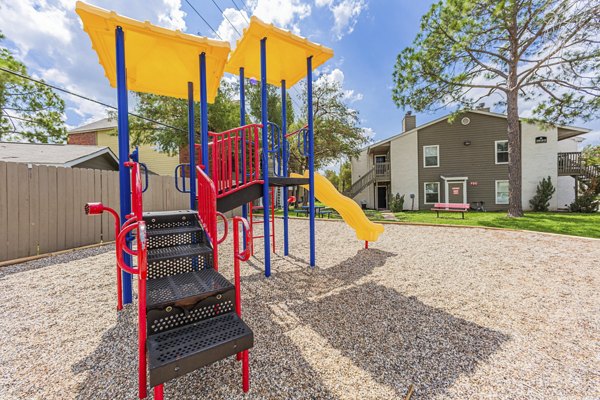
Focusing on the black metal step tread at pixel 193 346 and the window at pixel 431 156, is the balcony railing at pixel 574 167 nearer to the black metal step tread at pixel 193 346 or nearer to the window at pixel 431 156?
the window at pixel 431 156

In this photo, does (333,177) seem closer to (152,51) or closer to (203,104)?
(203,104)

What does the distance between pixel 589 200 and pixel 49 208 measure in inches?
942

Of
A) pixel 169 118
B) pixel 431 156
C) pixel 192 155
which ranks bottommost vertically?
pixel 192 155

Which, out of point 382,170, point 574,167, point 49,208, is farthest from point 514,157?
point 49,208

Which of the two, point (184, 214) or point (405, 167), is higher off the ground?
point (405, 167)

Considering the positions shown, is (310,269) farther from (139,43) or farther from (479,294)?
(139,43)

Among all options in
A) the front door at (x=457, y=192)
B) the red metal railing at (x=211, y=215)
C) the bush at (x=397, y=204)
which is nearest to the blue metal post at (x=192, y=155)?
the red metal railing at (x=211, y=215)

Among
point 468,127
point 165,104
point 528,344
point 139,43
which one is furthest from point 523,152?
point 165,104

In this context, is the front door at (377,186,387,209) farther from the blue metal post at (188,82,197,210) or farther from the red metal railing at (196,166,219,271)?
the red metal railing at (196,166,219,271)

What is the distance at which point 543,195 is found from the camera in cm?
1501

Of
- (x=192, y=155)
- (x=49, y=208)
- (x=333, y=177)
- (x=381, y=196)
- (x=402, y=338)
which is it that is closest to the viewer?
(x=402, y=338)

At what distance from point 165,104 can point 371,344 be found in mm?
18067

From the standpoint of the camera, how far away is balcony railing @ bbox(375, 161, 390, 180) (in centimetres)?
1927

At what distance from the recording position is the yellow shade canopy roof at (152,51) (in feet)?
9.49
